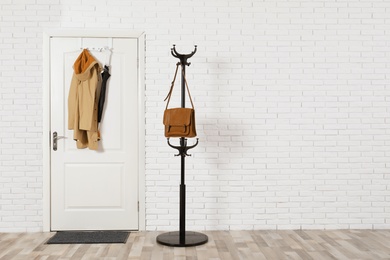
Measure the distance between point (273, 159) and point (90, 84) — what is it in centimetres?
201

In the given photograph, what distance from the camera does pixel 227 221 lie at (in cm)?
521

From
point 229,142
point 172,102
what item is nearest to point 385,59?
point 229,142

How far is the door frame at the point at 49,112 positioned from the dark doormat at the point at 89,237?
25 centimetres

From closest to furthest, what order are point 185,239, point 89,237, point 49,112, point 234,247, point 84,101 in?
point 234,247, point 185,239, point 89,237, point 84,101, point 49,112

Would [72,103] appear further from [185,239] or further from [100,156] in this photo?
[185,239]

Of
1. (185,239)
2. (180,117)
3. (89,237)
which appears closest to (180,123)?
(180,117)

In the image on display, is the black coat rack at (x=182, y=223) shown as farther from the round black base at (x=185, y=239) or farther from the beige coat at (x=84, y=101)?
the beige coat at (x=84, y=101)

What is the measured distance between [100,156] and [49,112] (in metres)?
0.68

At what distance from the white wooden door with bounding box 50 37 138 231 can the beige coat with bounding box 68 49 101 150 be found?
0.12 metres

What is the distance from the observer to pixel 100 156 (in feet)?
17.0

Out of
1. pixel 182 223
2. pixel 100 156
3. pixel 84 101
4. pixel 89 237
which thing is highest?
pixel 84 101

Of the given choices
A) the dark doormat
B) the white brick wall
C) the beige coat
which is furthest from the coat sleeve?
the dark doormat

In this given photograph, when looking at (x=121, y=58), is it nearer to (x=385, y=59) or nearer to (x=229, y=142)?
(x=229, y=142)

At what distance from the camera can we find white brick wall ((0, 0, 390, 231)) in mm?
5160
